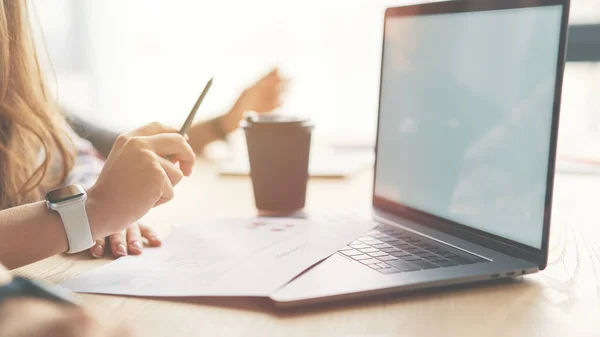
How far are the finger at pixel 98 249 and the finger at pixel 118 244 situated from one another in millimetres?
11

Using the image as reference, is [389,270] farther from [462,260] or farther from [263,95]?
[263,95]

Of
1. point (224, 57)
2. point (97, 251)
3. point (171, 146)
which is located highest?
point (224, 57)

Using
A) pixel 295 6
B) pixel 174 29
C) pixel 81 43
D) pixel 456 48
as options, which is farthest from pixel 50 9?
pixel 456 48

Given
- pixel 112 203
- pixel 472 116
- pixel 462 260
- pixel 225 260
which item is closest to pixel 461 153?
pixel 472 116

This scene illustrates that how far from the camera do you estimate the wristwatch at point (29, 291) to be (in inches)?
14.9

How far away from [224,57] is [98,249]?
5.87 ft

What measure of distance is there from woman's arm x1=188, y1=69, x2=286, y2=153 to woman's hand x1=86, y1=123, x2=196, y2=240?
638 mm

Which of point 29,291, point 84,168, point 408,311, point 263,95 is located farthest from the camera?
point 263,95

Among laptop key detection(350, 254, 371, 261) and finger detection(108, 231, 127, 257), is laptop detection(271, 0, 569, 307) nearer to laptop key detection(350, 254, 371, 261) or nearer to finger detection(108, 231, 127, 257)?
laptop key detection(350, 254, 371, 261)

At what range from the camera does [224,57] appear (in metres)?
2.41


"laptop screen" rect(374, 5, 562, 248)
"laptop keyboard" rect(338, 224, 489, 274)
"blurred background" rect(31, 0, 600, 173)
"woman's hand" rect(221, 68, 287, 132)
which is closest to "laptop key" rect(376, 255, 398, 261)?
"laptop keyboard" rect(338, 224, 489, 274)

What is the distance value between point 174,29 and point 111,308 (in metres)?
2.13

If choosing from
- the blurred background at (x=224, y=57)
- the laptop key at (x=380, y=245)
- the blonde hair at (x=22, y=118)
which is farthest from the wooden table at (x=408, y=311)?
the blurred background at (x=224, y=57)

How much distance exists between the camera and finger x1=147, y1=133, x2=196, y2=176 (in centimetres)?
72
